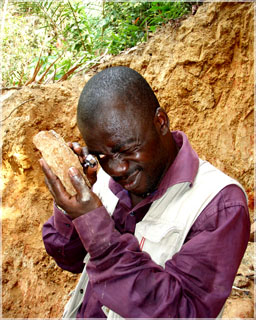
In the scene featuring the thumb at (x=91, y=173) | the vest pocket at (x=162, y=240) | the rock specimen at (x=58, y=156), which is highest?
the rock specimen at (x=58, y=156)

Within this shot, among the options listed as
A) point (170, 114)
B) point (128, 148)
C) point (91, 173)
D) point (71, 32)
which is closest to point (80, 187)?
point (128, 148)

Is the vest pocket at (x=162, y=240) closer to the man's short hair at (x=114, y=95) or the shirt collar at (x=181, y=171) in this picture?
the shirt collar at (x=181, y=171)

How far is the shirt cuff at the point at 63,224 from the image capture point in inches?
66.4

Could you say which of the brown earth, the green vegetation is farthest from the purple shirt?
the green vegetation

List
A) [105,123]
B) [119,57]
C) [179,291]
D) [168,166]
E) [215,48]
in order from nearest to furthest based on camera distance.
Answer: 1. [179,291]
2. [105,123]
3. [168,166]
4. [215,48]
5. [119,57]

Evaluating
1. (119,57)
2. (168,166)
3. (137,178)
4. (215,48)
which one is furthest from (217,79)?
(137,178)

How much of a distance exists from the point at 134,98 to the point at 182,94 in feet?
6.74

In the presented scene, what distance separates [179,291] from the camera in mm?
1191

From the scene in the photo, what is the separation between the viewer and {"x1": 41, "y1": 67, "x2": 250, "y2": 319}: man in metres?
1.20

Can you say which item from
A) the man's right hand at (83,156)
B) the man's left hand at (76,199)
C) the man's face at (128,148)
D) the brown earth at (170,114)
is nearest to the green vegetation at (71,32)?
the brown earth at (170,114)

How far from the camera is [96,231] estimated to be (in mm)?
1218

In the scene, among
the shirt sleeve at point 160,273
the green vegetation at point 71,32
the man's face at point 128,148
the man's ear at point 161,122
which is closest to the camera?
the shirt sleeve at point 160,273

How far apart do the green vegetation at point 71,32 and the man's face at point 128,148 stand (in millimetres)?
2401

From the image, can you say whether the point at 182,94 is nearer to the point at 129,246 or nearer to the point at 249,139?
the point at 249,139
